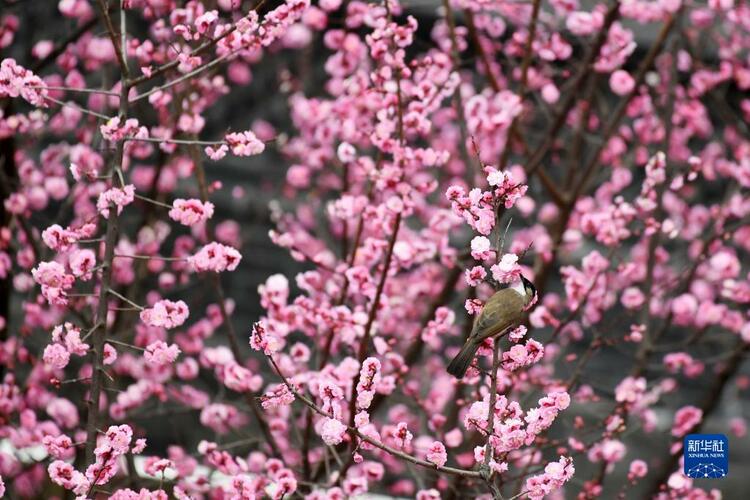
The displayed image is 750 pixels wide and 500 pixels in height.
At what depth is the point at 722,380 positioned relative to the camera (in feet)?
21.4

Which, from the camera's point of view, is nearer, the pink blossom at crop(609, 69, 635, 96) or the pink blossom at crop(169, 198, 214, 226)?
the pink blossom at crop(169, 198, 214, 226)

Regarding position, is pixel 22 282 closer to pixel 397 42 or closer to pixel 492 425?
pixel 397 42

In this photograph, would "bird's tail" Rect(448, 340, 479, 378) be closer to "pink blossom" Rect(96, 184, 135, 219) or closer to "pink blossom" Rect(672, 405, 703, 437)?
"pink blossom" Rect(96, 184, 135, 219)

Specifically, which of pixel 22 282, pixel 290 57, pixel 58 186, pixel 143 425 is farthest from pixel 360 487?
pixel 290 57

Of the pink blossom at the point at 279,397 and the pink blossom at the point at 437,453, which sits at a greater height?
the pink blossom at the point at 279,397

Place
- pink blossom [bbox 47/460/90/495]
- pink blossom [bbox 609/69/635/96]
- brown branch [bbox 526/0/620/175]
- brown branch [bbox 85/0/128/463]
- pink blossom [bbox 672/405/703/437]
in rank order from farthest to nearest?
pink blossom [bbox 609/69/635/96] < brown branch [bbox 526/0/620/175] < pink blossom [bbox 672/405/703/437] < brown branch [bbox 85/0/128/463] < pink blossom [bbox 47/460/90/495]

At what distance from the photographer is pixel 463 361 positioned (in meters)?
3.32

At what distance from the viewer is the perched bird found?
322cm

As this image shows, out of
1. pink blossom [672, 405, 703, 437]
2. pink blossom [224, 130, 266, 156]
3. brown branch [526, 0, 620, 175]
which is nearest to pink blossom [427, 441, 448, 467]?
pink blossom [224, 130, 266, 156]

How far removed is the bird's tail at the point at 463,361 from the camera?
3.30 metres

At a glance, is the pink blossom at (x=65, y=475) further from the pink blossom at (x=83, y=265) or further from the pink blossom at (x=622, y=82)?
the pink blossom at (x=622, y=82)

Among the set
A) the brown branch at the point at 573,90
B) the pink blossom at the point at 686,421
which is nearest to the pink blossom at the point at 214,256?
the brown branch at the point at 573,90

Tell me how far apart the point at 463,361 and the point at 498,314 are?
0.22 m

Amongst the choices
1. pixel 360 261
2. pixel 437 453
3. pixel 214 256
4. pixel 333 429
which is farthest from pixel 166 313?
pixel 360 261
